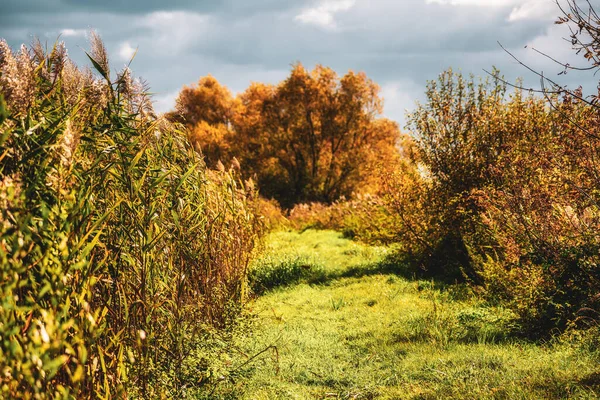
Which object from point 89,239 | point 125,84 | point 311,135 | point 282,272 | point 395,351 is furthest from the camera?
point 311,135

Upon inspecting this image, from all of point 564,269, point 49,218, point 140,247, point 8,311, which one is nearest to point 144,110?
point 140,247

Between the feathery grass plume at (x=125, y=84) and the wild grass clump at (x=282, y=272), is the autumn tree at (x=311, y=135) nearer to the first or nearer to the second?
the wild grass clump at (x=282, y=272)

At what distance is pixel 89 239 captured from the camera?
9.29 feet

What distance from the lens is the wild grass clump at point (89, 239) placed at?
6.64ft

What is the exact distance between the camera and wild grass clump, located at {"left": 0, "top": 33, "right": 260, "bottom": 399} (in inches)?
79.7

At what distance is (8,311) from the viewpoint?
190 cm

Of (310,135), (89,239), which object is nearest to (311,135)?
(310,135)

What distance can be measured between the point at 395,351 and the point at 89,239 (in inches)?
131

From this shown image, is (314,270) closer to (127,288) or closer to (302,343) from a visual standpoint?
(302,343)

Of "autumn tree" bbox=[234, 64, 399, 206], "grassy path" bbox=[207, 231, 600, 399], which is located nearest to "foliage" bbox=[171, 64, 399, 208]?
"autumn tree" bbox=[234, 64, 399, 206]

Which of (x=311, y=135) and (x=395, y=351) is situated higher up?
(x=311, y=135)

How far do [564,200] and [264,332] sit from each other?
372cm

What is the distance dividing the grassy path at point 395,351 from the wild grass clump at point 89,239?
2.84 ft

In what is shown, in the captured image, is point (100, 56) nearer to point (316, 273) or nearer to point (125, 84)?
point (125, 84)
